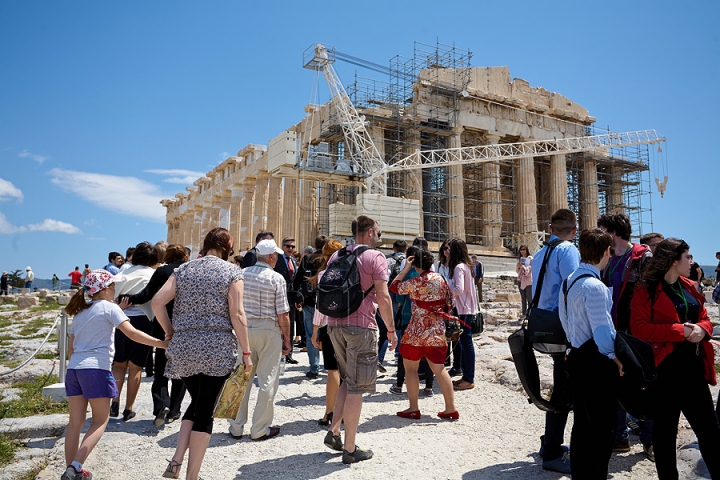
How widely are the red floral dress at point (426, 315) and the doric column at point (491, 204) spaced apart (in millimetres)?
27696

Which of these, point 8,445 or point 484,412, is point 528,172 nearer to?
point 484,412

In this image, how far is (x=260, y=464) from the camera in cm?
415

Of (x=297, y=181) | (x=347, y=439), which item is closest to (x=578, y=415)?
(x=347, y=439)

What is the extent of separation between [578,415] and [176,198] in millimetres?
48599

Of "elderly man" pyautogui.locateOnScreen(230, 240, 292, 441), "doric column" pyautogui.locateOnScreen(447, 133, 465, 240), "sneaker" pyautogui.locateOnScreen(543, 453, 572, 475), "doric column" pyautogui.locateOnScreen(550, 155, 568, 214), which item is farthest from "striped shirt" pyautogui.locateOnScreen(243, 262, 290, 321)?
"doric column" pyautogui.locateOnScreen(550, 155, 568, 214)

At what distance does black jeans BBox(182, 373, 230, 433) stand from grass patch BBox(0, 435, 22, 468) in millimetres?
1947

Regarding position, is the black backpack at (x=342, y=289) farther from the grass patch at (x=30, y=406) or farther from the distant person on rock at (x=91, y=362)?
the grass patch at (x=30, y=406)

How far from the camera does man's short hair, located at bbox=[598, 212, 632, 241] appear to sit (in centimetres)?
418

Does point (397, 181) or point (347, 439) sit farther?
point (397, 181)

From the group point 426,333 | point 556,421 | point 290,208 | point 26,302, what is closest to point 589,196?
point 290,208

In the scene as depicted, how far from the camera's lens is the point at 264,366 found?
15.5 ft

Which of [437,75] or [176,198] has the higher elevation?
[437,75]

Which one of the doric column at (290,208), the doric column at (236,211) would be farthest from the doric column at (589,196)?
the doric column at (236,211)

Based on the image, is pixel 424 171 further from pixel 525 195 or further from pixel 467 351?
pixel 467 351
